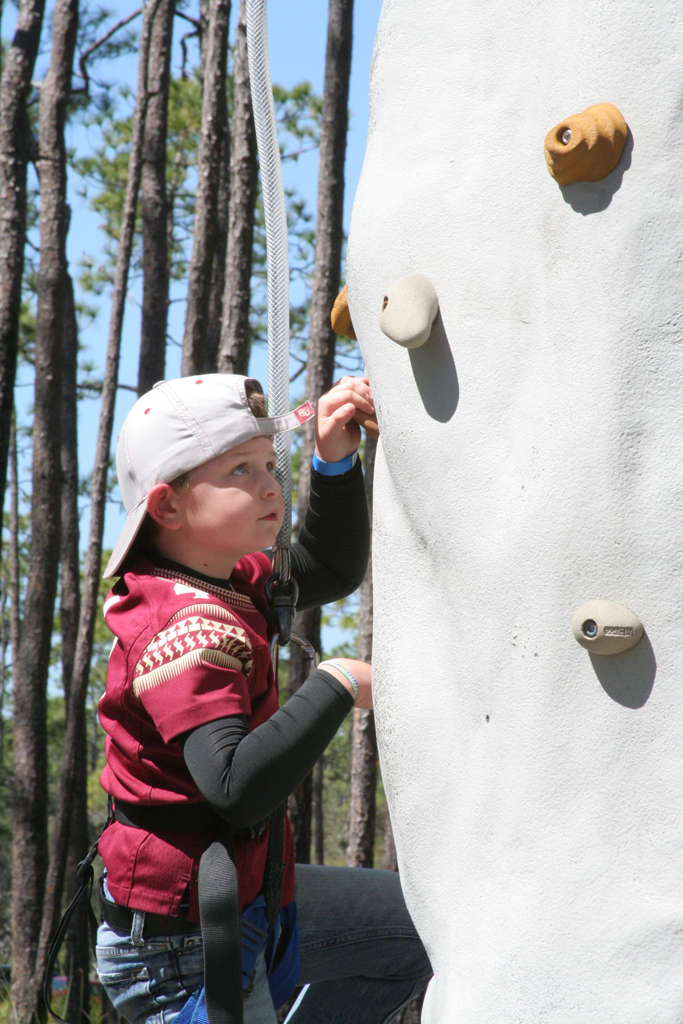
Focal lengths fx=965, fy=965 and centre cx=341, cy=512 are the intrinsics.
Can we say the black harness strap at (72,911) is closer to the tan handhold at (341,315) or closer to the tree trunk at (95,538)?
the tan handhold at (341,315)

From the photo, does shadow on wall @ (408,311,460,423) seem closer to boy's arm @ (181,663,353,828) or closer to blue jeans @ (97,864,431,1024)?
boy's arm @ (181,663,353,828)

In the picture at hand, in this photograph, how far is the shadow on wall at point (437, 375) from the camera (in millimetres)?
1275

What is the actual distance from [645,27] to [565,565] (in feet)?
2.16

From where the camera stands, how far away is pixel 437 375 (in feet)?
4.25

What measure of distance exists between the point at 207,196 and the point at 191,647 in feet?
16.1

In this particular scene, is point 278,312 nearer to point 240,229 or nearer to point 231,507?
point 231,507

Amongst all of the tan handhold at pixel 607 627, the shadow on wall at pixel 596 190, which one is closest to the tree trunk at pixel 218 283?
the shadow on wall at pixel 596 190

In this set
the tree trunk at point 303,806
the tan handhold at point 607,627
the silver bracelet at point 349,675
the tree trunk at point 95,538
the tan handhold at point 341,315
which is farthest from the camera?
the tree trunk at point 95,538

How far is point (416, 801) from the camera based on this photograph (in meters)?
1.31

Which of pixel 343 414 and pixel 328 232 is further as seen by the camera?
pixel 328 232

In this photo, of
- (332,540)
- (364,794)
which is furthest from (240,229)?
(364,794)

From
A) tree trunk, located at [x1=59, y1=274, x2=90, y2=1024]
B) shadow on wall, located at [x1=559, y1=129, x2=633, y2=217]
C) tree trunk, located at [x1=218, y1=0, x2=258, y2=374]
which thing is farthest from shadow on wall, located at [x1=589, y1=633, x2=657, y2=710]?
tree trunk, located at [x1=59, y1=274, x2=90, y2=1024]

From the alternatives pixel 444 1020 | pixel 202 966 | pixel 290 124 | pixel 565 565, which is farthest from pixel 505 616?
pixel 290 124

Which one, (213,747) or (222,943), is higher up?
(213,747)
